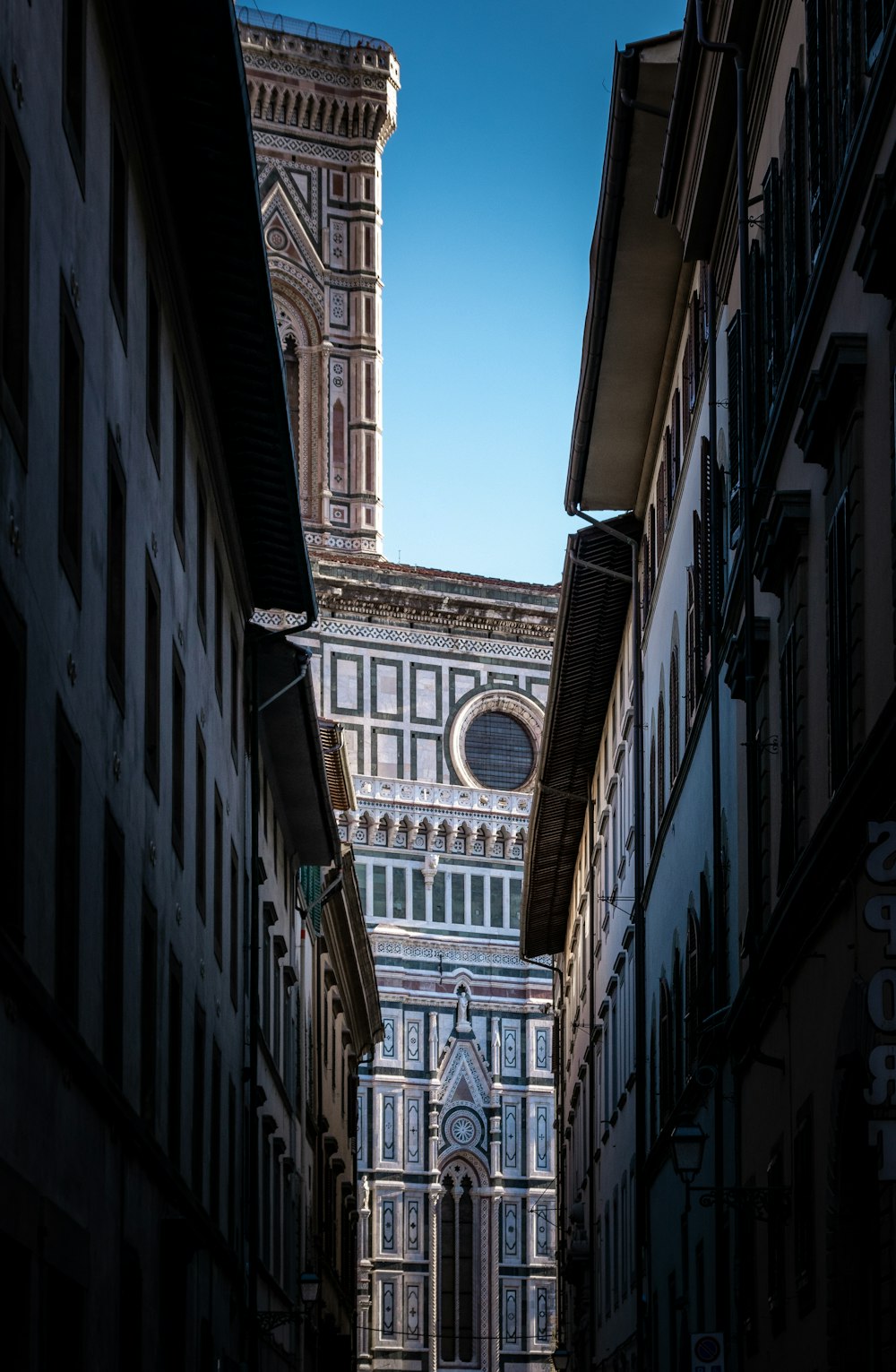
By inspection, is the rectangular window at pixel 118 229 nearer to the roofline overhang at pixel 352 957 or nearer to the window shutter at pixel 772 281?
the window shutter at pixel 772 281

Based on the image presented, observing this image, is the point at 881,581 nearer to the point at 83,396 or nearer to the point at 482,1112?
the point at 83,396

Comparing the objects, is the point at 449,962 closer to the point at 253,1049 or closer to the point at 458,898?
the point at 458,898

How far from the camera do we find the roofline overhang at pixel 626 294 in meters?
22.7

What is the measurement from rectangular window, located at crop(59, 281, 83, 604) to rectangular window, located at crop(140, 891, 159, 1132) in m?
4.49

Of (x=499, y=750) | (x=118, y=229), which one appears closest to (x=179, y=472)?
(x=118, y=229)

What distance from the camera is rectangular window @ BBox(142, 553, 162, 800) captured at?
19.7 m

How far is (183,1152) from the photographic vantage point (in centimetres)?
2233

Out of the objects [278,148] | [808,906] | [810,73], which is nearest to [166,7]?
[810,73]

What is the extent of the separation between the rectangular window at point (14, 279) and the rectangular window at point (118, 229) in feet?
12.9

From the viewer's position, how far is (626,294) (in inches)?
1043

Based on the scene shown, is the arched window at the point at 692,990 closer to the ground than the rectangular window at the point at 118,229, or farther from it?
closer to the ground

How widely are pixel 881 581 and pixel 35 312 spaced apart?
4.73 metres

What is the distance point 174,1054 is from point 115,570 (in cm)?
518

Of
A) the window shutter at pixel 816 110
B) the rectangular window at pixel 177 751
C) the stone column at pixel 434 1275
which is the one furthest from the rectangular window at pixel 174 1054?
the stone column at pixel 434 1275
